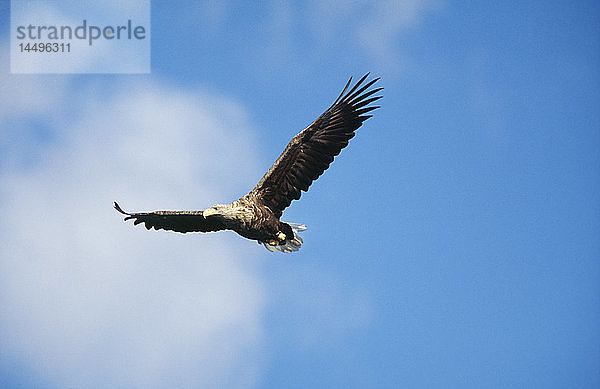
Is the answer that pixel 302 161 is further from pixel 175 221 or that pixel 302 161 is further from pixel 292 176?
pixel 175 221

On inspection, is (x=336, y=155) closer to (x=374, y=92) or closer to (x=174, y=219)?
(x=374, y=92)

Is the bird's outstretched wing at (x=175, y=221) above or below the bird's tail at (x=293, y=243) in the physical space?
above

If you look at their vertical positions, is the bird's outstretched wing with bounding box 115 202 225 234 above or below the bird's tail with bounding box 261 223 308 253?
above

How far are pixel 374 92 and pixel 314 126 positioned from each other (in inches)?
47.5

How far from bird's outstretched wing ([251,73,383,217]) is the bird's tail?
410 millimetres

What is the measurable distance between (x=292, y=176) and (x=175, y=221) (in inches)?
88.7

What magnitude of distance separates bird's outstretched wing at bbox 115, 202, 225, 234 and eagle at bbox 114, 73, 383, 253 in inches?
0.7

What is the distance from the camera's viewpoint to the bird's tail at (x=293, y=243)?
41.2 ft

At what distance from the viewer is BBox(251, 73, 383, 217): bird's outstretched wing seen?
40.7 ft

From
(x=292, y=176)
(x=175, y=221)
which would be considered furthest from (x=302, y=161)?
(x=175, y=221)

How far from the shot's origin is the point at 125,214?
511 inches

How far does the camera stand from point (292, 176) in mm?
12508

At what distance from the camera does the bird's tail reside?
12.5 metres

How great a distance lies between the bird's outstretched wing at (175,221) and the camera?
41.2 ft
